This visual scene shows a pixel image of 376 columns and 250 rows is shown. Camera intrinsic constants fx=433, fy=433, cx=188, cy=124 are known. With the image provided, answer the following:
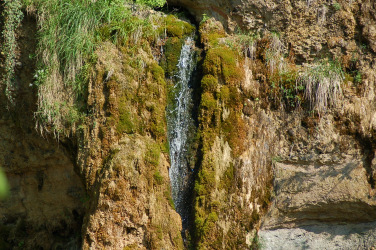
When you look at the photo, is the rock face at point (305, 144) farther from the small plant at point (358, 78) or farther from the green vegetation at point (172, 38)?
the green vegetation at point (172, 38)

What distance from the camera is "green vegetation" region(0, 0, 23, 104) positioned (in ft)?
22.4

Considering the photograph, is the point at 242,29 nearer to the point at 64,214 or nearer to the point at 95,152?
the point at 95,152

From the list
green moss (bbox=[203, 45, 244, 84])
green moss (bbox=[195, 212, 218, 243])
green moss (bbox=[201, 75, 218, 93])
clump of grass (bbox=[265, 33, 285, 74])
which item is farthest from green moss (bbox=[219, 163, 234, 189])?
clump of grass (bbox=[265, 33, 285, 74])

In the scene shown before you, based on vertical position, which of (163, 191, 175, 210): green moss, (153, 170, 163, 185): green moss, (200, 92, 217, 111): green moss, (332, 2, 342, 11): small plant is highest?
(332, 2, 342, 11): small plant

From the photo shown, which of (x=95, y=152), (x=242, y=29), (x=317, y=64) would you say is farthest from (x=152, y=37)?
(x=317, y=64)

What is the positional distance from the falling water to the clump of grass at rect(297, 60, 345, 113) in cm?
169

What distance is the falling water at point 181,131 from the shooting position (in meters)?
6.06

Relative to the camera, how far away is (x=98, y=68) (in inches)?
245

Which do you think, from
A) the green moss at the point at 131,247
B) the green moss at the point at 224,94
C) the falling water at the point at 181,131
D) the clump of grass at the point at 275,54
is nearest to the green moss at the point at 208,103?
the green moss at the point at 224,94

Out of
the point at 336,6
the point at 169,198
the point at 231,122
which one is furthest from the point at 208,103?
the point at 336,6

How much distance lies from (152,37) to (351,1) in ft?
10.2

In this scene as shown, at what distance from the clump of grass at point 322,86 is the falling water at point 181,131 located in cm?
169

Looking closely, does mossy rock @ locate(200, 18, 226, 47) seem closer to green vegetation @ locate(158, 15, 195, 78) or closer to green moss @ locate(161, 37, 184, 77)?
green vegetation @ locate(158, 15, 195, 78)

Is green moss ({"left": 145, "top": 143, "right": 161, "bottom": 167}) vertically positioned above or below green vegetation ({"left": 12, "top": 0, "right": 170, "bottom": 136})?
→ below
